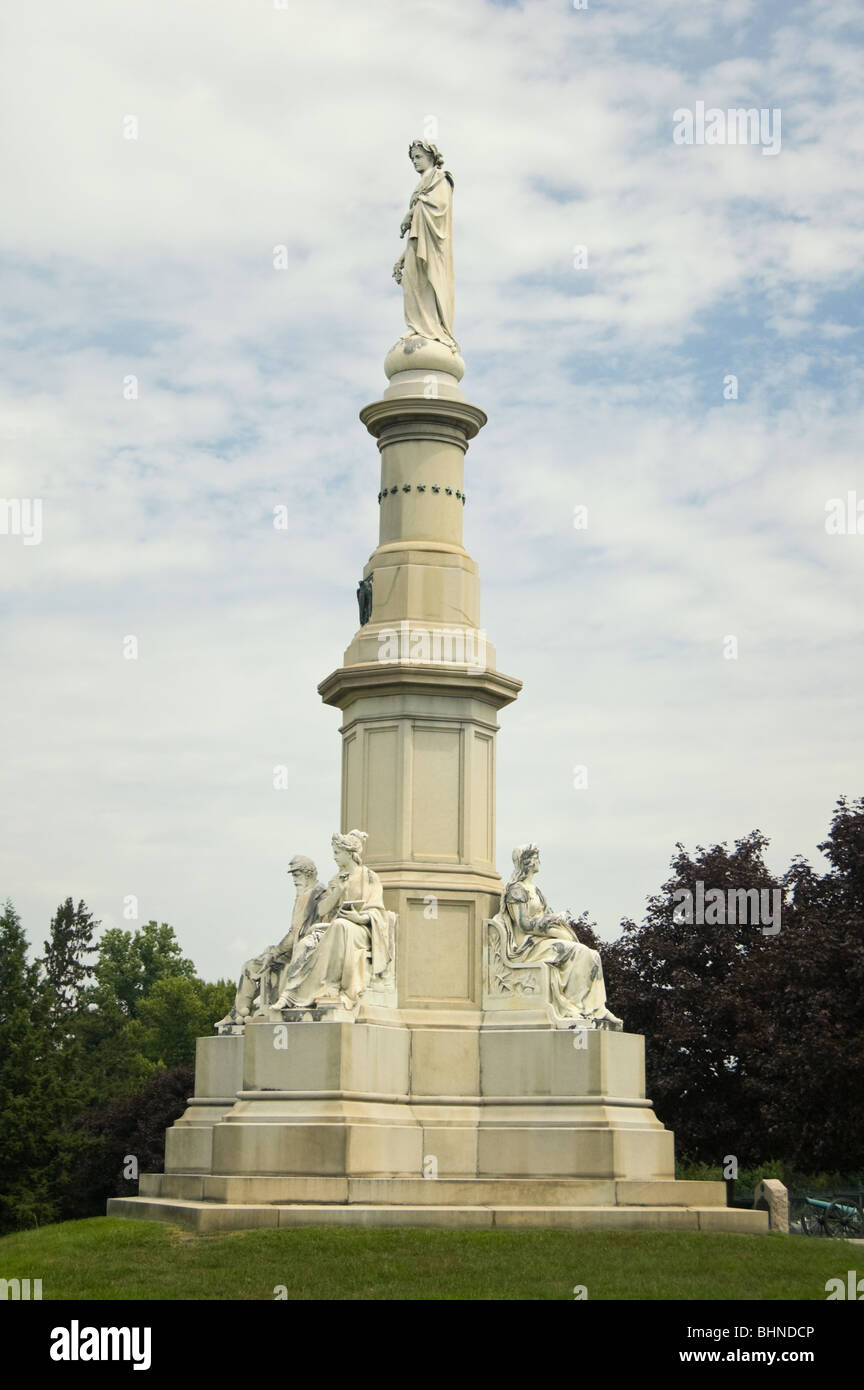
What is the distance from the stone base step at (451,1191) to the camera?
62.2ft

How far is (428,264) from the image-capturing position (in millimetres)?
25141

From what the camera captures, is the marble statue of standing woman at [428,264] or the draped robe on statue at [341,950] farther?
the marble statue of standing woman at [428,264]

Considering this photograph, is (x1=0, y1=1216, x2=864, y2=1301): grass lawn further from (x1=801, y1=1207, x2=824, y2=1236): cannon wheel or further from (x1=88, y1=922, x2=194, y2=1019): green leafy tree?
(x1=88, y1=922, x2=194, y2=1019): green leafy tree

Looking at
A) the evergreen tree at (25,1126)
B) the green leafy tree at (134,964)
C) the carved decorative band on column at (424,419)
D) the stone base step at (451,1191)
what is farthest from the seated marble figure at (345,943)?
the green leafy tree at (134,964)

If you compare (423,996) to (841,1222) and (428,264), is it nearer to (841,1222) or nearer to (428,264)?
(428,264)

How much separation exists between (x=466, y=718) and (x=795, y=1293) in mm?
10075

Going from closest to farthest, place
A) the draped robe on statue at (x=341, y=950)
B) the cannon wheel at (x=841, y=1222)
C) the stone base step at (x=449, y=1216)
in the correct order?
1. the stone base step at (x=449, y=1216)
2. the draped robe on statue at (x=341, y=950)
3. the cannon wheel at (x=841, y=1222)

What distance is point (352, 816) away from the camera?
23422mm

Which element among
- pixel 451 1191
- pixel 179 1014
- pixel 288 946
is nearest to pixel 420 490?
pixel 288 946

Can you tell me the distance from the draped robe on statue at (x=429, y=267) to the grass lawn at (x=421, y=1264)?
13.3 metres

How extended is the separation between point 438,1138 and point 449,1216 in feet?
8.89

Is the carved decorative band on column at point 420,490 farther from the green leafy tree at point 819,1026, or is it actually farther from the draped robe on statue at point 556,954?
the green leafy tree at point 819,1026

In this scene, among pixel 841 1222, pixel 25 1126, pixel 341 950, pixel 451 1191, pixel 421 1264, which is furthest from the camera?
pixel 25 1126
